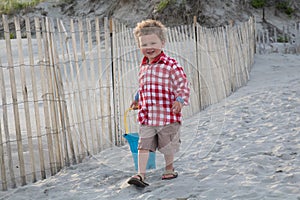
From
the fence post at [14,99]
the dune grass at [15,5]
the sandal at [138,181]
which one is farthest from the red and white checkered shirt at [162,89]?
the dune grass at [15,5]

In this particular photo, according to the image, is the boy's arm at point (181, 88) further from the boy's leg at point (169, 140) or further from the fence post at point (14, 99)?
the fence post at point (14, 99)

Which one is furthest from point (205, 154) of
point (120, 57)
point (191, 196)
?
point (120, 57)

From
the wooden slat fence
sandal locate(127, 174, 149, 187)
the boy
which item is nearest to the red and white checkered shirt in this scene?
the boy

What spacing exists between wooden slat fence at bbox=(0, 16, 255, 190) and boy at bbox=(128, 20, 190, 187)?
2.85 ft

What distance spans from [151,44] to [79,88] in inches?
45.5

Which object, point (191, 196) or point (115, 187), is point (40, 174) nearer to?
point (115, 187)

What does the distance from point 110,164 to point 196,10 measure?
34.4 feet

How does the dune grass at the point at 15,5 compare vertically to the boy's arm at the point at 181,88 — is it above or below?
above

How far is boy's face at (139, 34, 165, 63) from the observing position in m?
3.11

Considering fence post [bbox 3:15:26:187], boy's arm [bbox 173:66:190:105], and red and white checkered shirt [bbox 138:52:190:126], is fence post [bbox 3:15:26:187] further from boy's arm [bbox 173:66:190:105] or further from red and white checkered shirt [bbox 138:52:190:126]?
boy's arm [bbox 173:66:190:105]

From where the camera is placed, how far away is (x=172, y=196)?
2.92 m

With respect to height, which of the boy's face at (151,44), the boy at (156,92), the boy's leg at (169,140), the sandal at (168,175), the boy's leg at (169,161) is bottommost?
the sandal at (168,175)

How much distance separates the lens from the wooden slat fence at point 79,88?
3553mm

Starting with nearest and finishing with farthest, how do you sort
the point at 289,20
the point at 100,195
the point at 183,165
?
the point at 100,195
the point at 183,165
the point at 289,20
